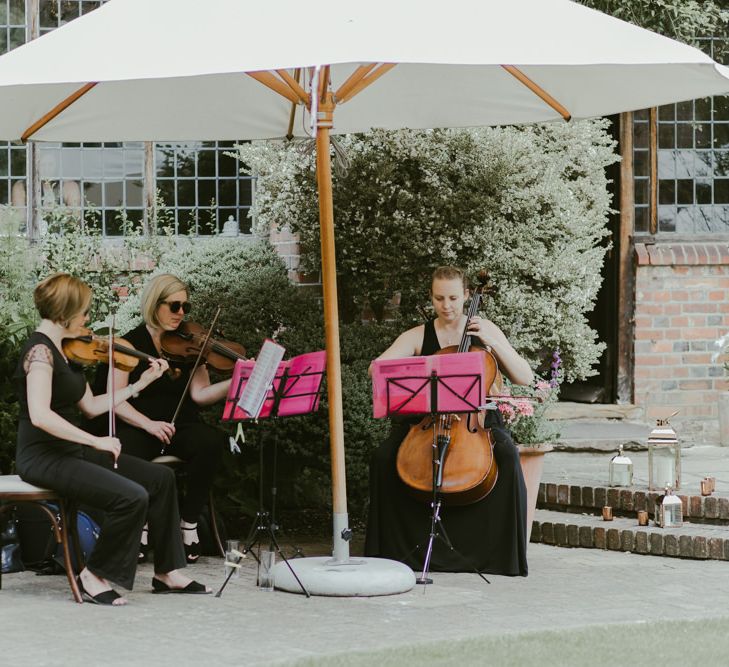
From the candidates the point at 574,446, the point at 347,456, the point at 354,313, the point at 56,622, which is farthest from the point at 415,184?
the point at 56,622

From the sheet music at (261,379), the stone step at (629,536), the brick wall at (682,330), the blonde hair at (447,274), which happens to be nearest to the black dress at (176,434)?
the sheet music at (261,379)

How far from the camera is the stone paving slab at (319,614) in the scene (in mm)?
5000

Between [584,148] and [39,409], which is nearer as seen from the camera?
[39,409]

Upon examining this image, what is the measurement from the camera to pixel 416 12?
5.43 metres

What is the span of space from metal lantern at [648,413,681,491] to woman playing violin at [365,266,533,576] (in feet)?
3.31

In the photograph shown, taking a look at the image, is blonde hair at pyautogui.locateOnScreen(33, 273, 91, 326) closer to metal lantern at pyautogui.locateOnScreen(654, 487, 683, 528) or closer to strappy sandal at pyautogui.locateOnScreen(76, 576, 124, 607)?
strappy sandal at pyautogui.locateOnScreen(76, 576, 124, 607)

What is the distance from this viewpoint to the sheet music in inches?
238

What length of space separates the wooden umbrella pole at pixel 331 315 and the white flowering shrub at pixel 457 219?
6.46ft

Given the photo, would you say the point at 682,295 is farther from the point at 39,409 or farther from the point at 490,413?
the point at 39,409

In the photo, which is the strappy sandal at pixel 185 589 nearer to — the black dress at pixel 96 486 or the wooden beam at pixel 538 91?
the black dress at pixel 96 486

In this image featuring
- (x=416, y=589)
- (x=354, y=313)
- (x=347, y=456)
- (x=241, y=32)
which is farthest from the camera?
(x=354, y=313)

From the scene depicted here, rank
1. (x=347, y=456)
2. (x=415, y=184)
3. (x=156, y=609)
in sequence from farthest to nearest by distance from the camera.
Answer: (x=415, y=184), (x=347, y=456), (x=156, y=609)

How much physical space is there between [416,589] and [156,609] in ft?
4.09

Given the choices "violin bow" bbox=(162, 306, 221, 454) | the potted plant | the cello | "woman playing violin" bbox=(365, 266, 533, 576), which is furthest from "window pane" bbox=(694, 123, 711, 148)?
"violin bow" bbox=(162, 306, 221, 454)
